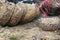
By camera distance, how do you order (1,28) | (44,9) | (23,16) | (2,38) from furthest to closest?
(44,9)
(23,16)
(1,28)
(2,38)

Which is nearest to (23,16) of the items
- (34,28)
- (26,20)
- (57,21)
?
(26,20)

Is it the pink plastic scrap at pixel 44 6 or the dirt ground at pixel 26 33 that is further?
the pink plastic scrap at pixel 44 6

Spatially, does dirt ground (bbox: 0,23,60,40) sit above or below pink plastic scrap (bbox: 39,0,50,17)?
below

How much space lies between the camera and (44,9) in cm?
400

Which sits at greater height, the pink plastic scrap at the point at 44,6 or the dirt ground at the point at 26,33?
the pink plastic scrap at the point at 44,6

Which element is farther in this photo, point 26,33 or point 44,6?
point 44,6

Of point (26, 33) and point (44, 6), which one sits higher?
point (44, 6)

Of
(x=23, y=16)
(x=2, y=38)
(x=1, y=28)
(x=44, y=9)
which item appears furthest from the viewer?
(x=44, y=9)

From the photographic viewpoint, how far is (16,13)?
3.25 meters

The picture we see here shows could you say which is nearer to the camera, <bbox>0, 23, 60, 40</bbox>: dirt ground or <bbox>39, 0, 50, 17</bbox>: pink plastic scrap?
<bbox>0, 23, 60, 40</bbox>: dirt ground

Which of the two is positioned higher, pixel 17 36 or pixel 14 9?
pixel 14 9

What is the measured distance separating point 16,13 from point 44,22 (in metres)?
0.51

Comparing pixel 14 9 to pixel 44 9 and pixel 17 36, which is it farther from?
pixel 44 9

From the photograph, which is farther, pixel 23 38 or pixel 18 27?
pixel 18 27
